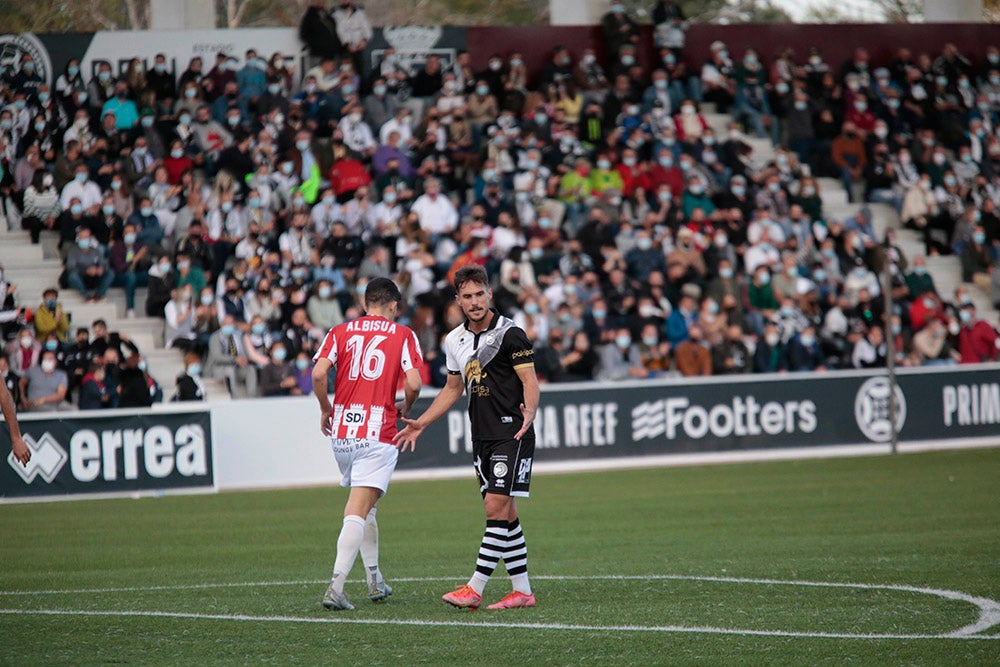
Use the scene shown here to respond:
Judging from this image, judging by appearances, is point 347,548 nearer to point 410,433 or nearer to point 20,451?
point 410,433

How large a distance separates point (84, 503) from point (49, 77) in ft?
35.5

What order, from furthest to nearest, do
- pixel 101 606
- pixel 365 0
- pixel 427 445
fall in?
1. pixel 365 0
2. pixel 427 445
3. pixel 101 606

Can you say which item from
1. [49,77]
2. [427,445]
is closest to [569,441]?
[427,445]

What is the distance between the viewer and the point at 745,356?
24.4 m

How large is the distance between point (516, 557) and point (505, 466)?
61cm

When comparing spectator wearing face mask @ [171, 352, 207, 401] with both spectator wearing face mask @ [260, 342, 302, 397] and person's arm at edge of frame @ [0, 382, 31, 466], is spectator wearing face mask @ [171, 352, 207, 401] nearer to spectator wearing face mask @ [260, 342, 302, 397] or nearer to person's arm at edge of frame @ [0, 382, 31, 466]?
spectator wearing face mask @ [260, 342, 302, 397]

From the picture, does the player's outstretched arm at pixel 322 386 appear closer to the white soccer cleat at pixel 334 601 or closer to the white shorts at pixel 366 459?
the white shorts at pixel 366 459

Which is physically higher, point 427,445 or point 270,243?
point 270,243

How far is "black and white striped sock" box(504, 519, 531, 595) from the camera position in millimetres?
8984

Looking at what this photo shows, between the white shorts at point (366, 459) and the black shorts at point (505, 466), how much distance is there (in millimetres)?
642

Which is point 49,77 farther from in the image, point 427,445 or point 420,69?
point 427,445

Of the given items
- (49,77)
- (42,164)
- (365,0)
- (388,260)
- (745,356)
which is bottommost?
(745,356)

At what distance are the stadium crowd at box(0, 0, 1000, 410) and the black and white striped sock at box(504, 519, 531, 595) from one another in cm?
1312

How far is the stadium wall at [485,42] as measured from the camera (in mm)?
26766
